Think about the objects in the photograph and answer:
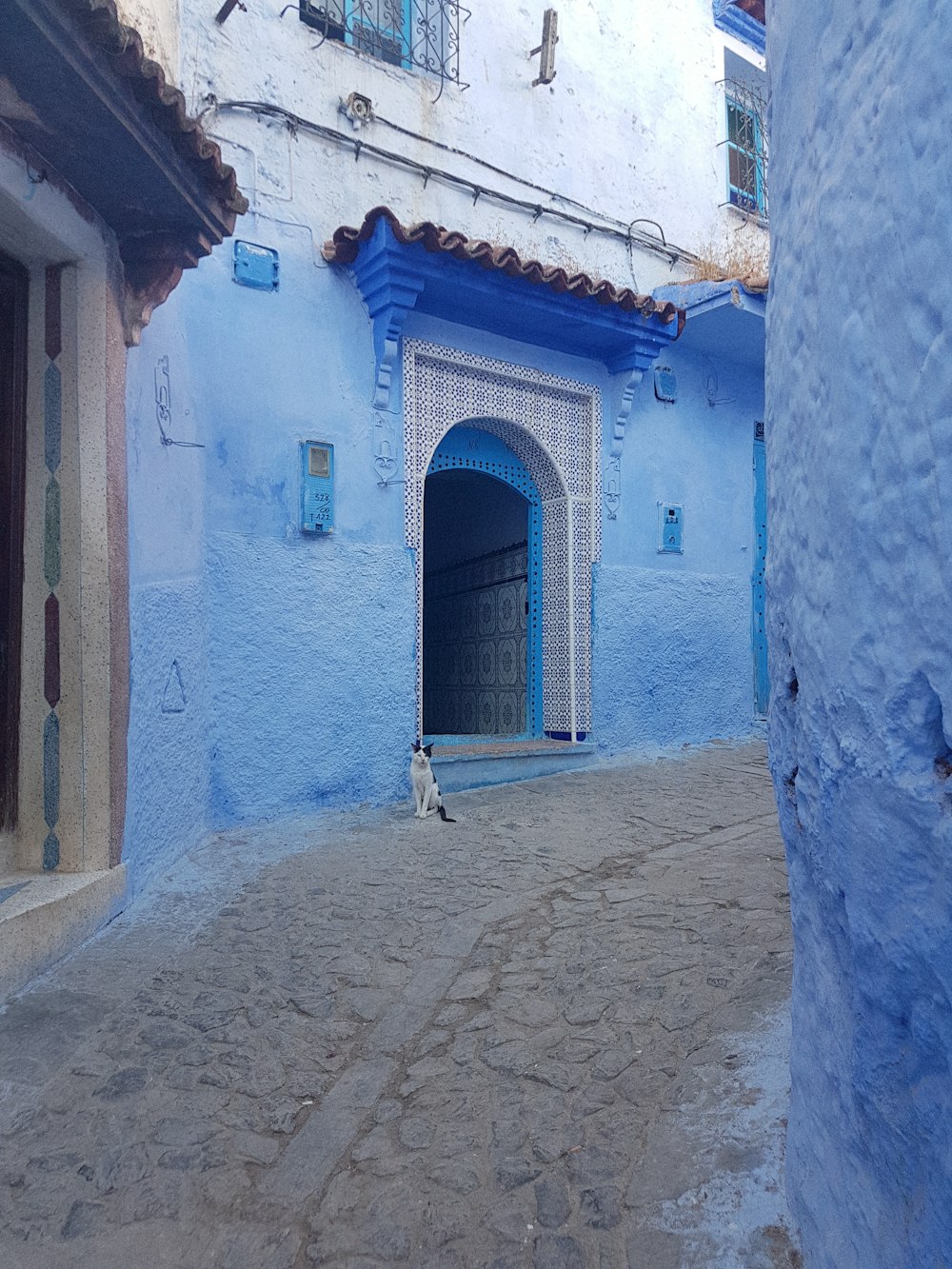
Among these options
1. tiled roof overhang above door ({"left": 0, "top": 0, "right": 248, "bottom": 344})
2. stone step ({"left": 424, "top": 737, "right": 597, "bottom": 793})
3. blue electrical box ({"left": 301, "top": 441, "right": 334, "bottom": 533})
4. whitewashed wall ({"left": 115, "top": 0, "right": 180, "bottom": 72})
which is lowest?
stone step ({"left": 424, "top": 737, "right": 597, "bottom": 793})

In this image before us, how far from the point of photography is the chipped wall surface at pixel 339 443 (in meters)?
4.85

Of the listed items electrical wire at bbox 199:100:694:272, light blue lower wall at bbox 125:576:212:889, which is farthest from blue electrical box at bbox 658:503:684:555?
light blue lower wall at bbox 125:576:212:889

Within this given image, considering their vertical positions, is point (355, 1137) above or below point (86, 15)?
below

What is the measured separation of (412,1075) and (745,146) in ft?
29.8

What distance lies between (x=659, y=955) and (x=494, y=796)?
2971 millimetres

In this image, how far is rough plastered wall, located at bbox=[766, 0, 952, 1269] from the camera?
3.89 feet

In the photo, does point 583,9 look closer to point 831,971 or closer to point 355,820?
point 355,820

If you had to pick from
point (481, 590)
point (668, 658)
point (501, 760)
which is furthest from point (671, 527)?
point (501, 760)

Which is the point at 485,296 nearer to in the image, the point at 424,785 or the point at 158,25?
the point at 158,25

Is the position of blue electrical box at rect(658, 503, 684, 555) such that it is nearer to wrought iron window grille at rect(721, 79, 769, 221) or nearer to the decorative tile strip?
wrought iron window grille at rect(721, 79, 769, 221)

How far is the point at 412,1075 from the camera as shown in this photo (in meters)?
2.57

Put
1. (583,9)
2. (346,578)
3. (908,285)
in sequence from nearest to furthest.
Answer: (908,285) → (346,578) → (583,9)

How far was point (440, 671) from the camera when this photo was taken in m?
9.31

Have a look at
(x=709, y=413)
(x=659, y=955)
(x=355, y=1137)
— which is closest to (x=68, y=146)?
(x=355, y=1137)
